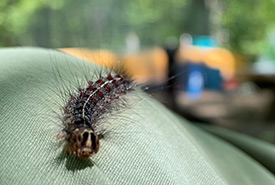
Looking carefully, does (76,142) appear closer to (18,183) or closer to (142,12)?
(18,183)

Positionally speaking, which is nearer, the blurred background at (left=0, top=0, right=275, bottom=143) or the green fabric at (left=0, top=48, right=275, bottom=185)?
the green fabric at (left=0, top=48, right=275, bottom=185)

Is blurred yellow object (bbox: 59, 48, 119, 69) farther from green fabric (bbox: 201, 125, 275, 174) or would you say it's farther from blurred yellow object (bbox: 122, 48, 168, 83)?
blurred yellow object (bbox: 122, 48, 168, 83)

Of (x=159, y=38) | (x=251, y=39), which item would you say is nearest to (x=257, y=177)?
(x=159, y=38)

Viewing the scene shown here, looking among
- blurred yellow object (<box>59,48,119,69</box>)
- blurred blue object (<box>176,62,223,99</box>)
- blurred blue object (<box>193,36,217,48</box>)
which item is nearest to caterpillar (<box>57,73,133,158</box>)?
blurred yellow object (<box>59,48,119,69</box>)

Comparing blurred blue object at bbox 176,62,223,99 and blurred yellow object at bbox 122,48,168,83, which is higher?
blurred yellow object at bbox 122,48,168,83

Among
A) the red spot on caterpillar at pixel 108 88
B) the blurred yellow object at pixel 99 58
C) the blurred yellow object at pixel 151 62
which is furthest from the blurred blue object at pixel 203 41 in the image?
the red spot on caterpillar at pixel 108 88

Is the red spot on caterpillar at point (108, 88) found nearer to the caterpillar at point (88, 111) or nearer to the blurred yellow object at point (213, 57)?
the caterpillar at point (88, 111)

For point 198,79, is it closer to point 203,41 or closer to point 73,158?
point 203,41

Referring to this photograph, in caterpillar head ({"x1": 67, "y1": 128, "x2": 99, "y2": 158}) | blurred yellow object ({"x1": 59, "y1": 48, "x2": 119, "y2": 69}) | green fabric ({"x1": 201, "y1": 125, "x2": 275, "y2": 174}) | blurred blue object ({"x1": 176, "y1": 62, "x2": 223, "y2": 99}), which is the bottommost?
blurred blue object ({"x1": 176, "y1": 62, "x2": 223, "y2": 99})
